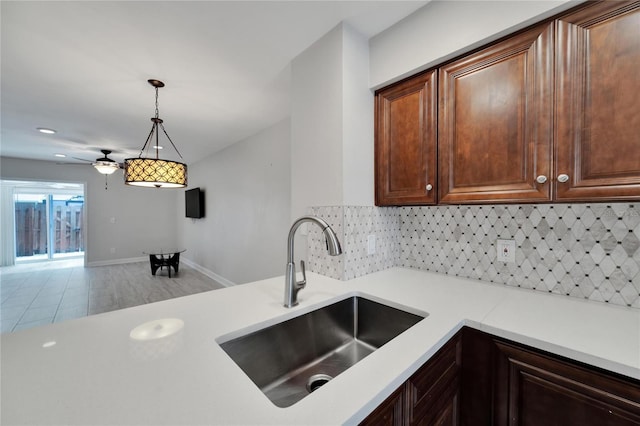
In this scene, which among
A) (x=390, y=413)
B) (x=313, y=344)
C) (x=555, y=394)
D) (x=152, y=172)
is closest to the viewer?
(x=390, y=413)

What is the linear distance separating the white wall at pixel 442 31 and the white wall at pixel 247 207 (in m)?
1.70

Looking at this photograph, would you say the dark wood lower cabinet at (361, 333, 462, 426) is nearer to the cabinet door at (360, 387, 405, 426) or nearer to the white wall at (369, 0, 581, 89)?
the cabinet door at (360, 387, 405, 426)

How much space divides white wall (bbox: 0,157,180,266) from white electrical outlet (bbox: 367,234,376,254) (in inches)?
279

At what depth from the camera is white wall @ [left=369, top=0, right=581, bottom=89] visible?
1078 mm

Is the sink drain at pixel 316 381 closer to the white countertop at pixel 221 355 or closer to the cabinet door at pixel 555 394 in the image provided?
the white countertop at pixel 221 355

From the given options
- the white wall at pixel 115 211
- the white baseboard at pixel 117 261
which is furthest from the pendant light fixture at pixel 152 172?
the white baseboard at pixel 117 261

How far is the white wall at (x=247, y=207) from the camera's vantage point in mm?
3164

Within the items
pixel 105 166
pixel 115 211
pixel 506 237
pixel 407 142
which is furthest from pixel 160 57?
pixel 115 211

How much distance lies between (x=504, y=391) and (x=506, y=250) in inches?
29.7

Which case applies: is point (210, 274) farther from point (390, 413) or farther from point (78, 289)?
point (390, 413)

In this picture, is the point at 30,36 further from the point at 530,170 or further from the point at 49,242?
the point at 49,242

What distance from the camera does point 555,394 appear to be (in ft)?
2.65

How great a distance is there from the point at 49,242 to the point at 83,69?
7.92 meters

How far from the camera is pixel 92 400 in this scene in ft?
1.81
